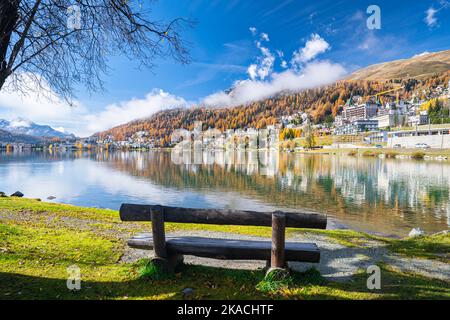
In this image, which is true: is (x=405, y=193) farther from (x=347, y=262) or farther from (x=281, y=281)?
(x=281, y=281)

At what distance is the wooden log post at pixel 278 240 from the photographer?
538cm

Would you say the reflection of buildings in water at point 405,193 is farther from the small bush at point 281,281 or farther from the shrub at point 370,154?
the shrub at point 370,154

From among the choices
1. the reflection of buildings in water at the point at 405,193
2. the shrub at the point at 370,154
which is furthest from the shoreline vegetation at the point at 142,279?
the shrub at the point at 370,154

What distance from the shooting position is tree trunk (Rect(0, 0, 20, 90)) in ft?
17.4

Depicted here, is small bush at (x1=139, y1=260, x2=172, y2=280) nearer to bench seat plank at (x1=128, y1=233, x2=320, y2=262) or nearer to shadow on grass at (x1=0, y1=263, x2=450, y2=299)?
shadow on grass at (x1=0, y1=263, x2=450, y2=299)

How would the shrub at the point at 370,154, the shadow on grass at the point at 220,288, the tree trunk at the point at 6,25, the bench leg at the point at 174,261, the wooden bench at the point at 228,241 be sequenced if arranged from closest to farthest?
the shadow on grass at the point at 220,288 < the tree trunk at the point at 6,25 < the wooden bench at the point at 228,241 < the bench leg at the point at 174,261 < the shrub at the point at 370,154

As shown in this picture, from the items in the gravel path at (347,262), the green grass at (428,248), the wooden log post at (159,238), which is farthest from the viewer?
the green grass at (428,248)

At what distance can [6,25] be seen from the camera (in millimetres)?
5430

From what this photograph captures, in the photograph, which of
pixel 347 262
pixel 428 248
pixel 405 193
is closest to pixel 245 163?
pixel 405 193

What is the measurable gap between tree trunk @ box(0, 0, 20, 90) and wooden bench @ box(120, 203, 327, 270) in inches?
151

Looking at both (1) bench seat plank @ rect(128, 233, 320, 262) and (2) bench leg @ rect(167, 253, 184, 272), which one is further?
(2) bench leg @ rect(167, 253, 184, 272)

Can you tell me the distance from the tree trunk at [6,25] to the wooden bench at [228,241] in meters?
3.84

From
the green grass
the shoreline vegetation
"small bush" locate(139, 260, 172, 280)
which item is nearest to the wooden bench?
"small bush" locate(139, 260, 172, 280)
